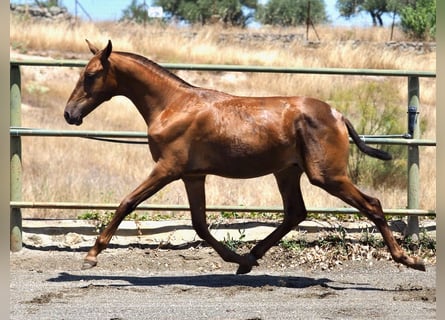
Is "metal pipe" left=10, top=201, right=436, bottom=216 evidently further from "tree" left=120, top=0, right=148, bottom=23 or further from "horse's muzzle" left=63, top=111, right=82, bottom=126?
"tree" left=120, top=0, right=148, bottom=23

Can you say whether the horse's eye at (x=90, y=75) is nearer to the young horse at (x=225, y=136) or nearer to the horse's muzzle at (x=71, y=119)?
the young horse at (x=225, y=136)

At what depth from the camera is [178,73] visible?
22203 mm

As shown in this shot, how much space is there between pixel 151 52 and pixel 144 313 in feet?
62.2

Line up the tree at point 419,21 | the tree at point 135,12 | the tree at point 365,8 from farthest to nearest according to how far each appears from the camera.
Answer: the tree at point 365,8, the tree at point 135,12, the tree at point 419,21

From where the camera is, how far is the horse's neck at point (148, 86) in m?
6.41

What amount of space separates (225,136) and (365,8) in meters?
33.3

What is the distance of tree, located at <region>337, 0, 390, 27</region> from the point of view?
3675 cm

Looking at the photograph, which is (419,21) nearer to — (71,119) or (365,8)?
(365,8)

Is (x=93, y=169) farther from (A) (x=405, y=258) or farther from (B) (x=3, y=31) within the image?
(B) (x=3, y=31)

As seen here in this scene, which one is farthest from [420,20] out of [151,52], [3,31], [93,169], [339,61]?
[3,31]

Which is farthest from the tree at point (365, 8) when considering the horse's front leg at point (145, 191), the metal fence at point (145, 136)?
the horse's front leg at point (145, 191)

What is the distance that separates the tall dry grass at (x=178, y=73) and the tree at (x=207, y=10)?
3.76 metres

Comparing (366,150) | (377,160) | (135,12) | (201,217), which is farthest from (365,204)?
(135,12)

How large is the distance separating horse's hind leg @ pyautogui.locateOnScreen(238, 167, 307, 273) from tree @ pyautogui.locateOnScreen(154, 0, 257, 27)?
27.0 m
